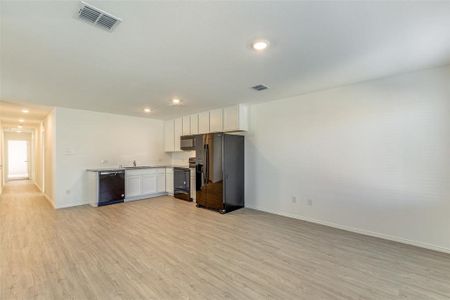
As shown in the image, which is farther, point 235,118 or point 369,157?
point 235,118

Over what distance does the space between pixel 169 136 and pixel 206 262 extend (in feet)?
16.6

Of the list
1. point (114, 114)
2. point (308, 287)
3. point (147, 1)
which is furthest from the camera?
point (114, 114)

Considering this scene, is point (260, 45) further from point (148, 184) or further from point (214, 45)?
point (148, 184)

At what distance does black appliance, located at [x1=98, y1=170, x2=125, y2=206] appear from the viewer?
5.36 metres

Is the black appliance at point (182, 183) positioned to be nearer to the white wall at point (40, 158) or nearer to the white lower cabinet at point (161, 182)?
the white lower cabinet at point (161, 182)

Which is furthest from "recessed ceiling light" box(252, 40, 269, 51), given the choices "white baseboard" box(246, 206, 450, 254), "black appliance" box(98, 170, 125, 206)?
"black appliance" box(98, 170, 125, 206)

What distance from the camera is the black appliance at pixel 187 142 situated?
6.12 meters

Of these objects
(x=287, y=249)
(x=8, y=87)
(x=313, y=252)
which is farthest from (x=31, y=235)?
(x=313, y=252)

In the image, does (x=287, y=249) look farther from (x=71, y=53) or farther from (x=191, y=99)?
(x=71, y=53)

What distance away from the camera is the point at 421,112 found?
10.1ft

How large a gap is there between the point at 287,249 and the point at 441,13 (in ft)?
9.57

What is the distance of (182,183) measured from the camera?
6.17 meters

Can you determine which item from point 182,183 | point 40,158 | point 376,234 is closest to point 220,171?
point 182,183

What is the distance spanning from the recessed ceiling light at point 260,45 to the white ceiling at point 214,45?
0.09m
